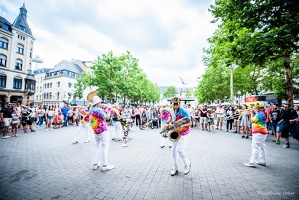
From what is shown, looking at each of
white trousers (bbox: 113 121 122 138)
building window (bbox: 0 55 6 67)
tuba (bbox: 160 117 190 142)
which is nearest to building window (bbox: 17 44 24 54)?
building window (bbox: 0 55 6 67)

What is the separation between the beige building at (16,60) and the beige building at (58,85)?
500 inches

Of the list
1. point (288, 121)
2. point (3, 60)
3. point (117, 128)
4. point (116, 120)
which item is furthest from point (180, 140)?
point (3, 60)

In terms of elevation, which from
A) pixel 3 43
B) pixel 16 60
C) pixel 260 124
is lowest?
pixel 260 124

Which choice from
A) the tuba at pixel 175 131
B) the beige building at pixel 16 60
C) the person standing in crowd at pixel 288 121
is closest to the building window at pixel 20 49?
the beige building at pixel 16 60

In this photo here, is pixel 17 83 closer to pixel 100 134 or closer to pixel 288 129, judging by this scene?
pixel 100 134

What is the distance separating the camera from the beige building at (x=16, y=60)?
27.6 metres

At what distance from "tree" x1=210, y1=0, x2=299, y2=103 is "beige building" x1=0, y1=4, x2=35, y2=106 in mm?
34751

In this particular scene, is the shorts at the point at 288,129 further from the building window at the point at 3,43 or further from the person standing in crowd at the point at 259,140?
the building window at the point at 3,43

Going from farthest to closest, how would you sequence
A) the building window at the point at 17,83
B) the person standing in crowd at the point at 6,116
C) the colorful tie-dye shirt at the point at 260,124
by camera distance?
the building window at the point at 17,83 → the person standing in crowd at the point at 6,116 → the colorful tie-dye shirt at the point at 260,124

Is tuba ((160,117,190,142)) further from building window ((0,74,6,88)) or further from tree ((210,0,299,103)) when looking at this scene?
building window ((0,74,6,88))

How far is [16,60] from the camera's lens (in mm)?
29891

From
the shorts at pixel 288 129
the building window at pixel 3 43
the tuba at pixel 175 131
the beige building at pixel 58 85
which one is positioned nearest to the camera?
the tuba at pixel 175 131

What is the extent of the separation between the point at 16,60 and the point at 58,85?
1771 cm

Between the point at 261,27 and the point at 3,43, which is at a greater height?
the point at 3,43
